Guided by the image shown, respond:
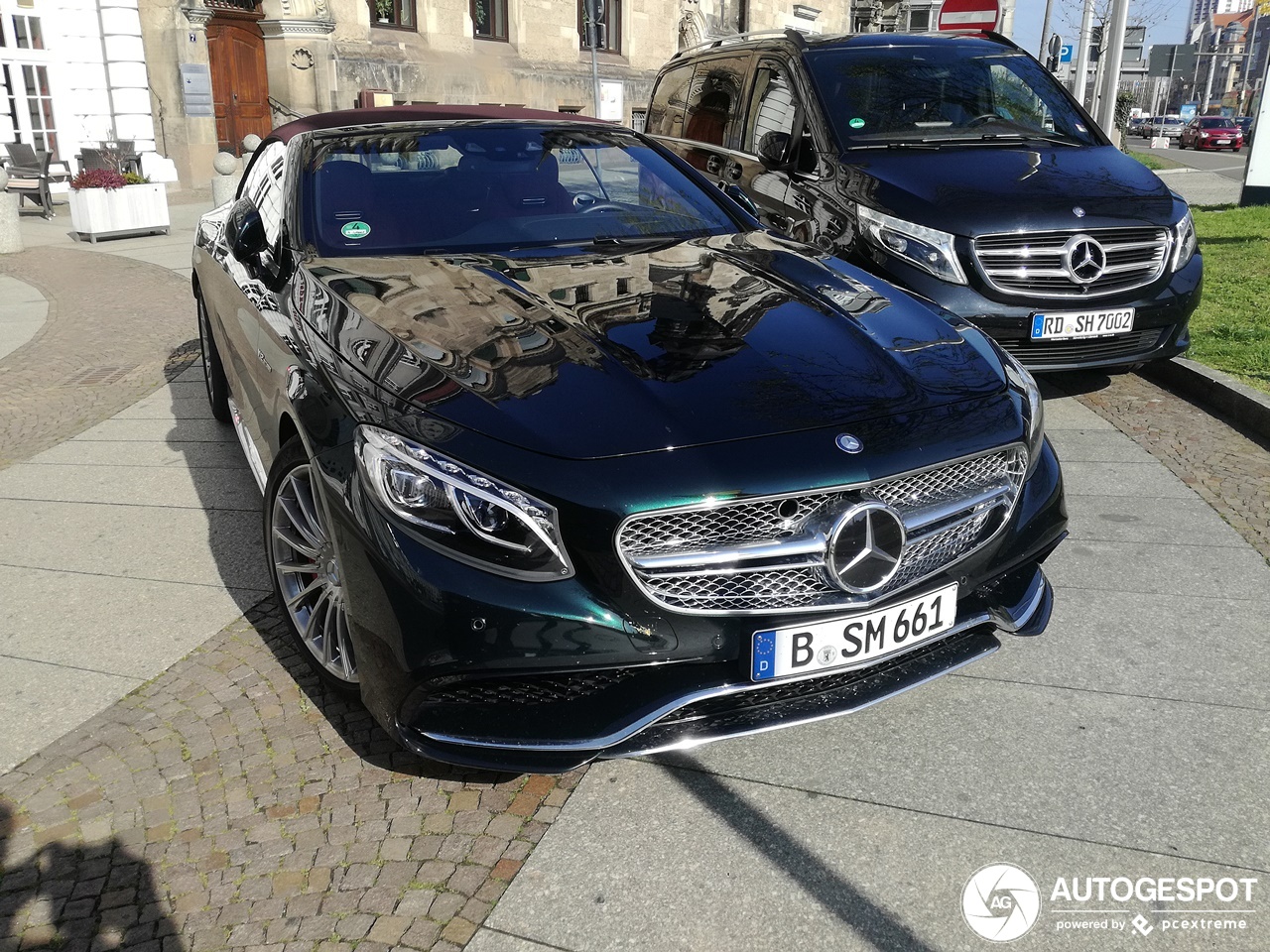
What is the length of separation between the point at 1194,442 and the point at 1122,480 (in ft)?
2.63

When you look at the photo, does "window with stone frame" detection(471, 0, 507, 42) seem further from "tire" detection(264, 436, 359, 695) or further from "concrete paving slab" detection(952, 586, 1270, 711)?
"concrete paving slab" detection(952, 586, 1270, 711)

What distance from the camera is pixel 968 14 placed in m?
13.3

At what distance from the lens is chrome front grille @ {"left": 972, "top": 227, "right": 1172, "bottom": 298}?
5418mm

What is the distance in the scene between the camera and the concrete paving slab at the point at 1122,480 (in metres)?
4.86

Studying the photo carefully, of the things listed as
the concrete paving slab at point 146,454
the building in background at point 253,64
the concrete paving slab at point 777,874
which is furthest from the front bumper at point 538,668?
the building in background at point 253,64

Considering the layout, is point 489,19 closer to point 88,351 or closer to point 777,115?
point 88,351

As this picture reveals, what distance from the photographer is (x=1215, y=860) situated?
2566mm

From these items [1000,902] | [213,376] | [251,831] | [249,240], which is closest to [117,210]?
[213,376]

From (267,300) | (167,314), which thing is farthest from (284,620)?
(167,314)

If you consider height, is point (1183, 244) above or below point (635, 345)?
below

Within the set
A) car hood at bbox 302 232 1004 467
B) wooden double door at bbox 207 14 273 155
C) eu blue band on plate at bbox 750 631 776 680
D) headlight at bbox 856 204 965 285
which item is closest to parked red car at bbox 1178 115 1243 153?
wooden double door at bbox 207 14 273 155

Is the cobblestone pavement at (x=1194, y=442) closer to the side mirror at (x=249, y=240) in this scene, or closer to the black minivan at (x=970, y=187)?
the black minivan at (x=970, y=187)

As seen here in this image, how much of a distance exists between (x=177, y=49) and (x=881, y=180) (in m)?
17.3

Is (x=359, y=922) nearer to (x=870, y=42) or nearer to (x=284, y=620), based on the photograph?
(x=284, y=620)
